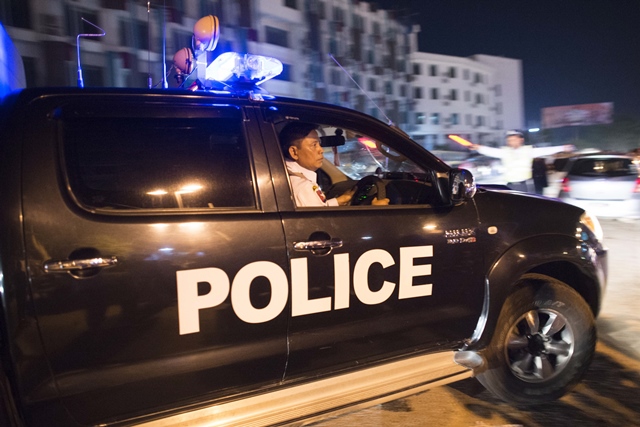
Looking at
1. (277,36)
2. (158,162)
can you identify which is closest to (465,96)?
(277,36)

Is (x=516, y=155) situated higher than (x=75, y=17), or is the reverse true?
(x=75, y=17)

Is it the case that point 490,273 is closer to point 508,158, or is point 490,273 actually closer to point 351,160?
point 351,160

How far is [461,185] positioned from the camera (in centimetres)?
271

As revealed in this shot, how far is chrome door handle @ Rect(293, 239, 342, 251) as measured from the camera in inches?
90.7

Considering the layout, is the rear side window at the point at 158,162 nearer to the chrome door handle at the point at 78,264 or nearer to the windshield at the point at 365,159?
the chrome door handle at the point at 78,264

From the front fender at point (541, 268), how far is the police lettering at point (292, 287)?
1.49 feet

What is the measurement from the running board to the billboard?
55365 mm

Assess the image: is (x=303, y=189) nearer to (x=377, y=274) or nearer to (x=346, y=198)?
(x=377, y=274)

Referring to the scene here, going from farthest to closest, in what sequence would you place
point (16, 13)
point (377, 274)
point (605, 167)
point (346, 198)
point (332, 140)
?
point (16, 13), point (605, 167), point (332, 140), point (346, 198), point (377, 274)

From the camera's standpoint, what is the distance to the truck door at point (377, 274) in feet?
7.72

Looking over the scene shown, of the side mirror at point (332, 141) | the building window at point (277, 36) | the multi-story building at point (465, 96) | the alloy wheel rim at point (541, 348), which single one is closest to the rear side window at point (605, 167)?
the alloy wheel rim at point (541, 348)

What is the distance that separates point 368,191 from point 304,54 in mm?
35431

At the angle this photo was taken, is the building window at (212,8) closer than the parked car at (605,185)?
No

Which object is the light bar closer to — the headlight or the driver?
the driver
